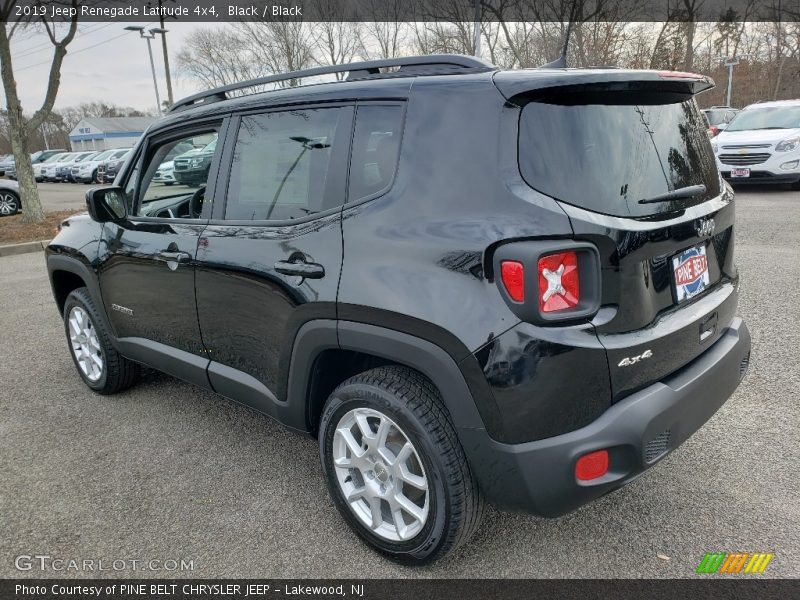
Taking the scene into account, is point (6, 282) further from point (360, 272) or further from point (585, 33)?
point (585, 33)

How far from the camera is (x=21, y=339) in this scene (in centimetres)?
Answer: 536

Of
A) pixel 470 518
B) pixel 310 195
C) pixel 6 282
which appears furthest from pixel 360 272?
pixel 6 282

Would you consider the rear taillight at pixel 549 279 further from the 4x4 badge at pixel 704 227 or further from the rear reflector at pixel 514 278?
the 4x4 badge at pixel 704 227

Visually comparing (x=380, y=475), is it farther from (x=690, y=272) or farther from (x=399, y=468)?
(x=690, y=272)

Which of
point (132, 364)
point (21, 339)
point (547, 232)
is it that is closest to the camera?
point (547, 232)

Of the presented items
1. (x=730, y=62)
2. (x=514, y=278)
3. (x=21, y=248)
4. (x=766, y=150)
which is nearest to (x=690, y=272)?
(x=514, y=278)

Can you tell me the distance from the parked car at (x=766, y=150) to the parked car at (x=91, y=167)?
26450 mm

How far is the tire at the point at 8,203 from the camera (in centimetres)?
1446

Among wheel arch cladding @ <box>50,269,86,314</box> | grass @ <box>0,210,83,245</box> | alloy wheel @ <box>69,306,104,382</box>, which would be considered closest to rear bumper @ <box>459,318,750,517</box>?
alloy wheel @ <box>69,306,104,382</box>

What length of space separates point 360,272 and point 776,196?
11940 millimetres

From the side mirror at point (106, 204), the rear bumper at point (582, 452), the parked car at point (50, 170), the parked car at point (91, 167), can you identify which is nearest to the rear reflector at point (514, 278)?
the rear bumper at point (582, 452)

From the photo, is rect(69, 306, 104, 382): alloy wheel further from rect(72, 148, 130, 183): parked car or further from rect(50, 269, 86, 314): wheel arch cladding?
rect(72, 148, 130, 183): parked car

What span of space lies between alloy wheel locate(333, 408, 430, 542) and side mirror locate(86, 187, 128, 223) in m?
2.05

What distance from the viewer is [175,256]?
309cm
